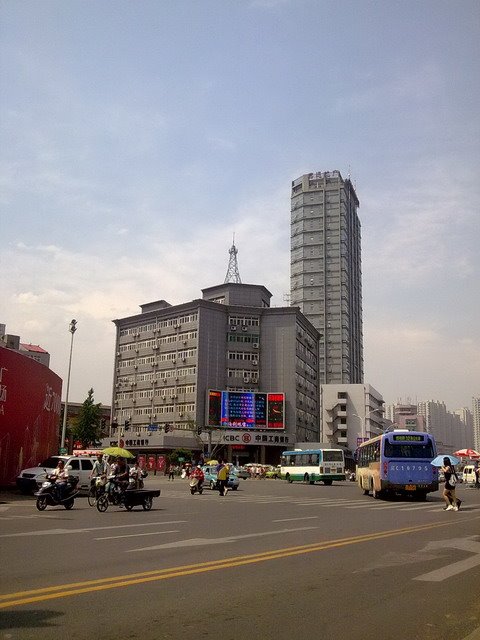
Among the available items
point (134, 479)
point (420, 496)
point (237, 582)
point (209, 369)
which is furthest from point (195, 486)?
point (209, 369)

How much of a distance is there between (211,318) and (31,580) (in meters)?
90.0

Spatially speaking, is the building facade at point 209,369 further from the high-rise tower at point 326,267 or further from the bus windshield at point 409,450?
the bus windshield at point 409,450

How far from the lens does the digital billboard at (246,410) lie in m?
90.6

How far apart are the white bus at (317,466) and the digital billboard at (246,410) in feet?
125

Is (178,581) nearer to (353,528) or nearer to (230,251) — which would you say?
(353,528)

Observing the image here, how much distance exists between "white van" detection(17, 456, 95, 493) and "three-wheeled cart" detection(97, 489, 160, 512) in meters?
6.00

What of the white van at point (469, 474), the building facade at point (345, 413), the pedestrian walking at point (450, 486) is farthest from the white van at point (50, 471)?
the building facade at point (345, 413)

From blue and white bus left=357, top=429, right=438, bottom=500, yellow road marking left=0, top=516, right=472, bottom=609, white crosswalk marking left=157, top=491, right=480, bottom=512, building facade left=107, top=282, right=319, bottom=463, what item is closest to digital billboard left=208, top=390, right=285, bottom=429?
building facade left=107, top=282, right=319, bottom=463

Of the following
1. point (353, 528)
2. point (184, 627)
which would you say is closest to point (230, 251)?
point (353, 528)

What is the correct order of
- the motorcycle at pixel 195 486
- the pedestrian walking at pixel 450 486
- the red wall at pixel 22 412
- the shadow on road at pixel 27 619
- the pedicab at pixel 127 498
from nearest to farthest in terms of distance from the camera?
the shadow on road at pixel 27 619 → the pedicab at pixel 127 498 → the pedestrian walking at pixel 450 486 → the red wall at pixel 22 412 → the motorcycle at pixel 195 486

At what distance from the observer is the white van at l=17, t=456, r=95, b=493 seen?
1028 inches

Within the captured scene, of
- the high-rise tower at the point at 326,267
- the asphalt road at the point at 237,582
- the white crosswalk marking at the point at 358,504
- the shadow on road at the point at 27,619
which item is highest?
the high-rise tower at the point at 326,267

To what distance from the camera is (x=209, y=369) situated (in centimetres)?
9575

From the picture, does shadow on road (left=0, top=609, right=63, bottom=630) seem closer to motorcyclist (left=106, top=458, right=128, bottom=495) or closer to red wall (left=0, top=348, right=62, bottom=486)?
motorcyclist (left=106, top=458, right=128, bottom=495)
